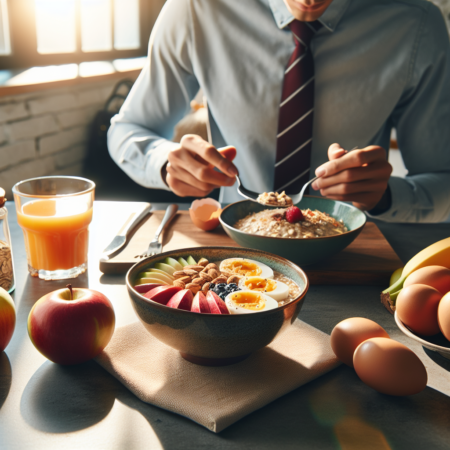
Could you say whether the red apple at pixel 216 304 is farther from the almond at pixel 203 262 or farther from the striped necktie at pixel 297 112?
the striped necktie at pixel 297 112

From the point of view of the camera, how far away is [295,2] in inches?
53.0

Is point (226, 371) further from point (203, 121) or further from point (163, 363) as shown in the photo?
point (203, 121)

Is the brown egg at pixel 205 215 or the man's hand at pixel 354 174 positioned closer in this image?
the man's hand at pixel 354 174

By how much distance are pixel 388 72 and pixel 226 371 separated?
1272 mm

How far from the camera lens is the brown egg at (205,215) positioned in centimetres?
125

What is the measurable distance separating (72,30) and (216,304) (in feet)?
10.9

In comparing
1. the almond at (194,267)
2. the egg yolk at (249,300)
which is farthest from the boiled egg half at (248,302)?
the almond at (194,267)

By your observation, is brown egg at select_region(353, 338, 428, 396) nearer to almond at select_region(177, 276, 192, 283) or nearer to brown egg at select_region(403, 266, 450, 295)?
brown egg at select_region(403, 266, 450, 295)

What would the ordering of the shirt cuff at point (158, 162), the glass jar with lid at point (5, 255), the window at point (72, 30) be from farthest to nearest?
the window at point (72, 30) < the shirt cuff at point (158, 162) < the glass jar with lid at point (5, 255)

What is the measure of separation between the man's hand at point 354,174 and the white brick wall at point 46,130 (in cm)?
182

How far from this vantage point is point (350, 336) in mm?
658

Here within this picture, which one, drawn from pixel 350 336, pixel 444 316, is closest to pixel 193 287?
pixel 350 336

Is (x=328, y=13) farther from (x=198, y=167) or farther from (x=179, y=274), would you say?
(x=179, y=274)

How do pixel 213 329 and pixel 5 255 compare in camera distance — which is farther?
pixel 5 255
